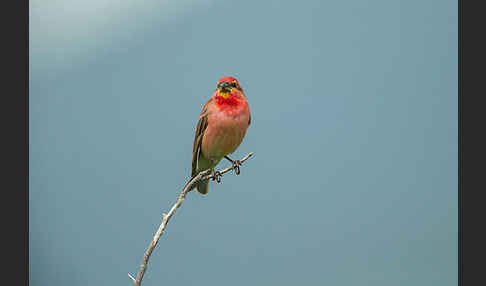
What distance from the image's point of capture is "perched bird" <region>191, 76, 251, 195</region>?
2588 millimetres

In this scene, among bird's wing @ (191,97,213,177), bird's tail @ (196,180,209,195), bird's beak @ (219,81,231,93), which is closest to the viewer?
bird's beak @ (219,81,231,93)

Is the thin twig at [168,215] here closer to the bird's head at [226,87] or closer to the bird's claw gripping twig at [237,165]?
the bird's claw gripping twig at [237,165]

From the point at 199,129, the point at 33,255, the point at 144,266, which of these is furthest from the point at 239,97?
the point at 33,255

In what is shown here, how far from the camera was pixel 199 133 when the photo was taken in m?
2.72

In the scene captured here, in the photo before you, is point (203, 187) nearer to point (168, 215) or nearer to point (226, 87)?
point (168, 215)

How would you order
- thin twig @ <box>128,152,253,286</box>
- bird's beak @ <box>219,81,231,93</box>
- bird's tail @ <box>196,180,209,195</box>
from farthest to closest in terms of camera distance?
bird's tail @ <box>196,180,209,195</box> < bird's beak @ <box>219,81,231,93</box> < thin twig @ <box>128,152,253,286</box>

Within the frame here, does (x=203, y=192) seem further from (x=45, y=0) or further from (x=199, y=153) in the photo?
(x=45, y=0)

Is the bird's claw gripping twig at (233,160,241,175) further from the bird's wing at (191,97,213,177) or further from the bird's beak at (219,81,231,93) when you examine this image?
the bird's beak at (219,81,231,93)

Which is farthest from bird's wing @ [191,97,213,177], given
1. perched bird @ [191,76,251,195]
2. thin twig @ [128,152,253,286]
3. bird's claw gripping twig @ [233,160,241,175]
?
bird's claw gripping twig @ [233,160,241,175]

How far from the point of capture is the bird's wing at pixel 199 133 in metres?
2.68

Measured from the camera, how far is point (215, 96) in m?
2.62

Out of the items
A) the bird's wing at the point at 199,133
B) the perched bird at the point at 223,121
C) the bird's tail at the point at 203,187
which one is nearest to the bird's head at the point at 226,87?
the perched bird at the point at 223,121

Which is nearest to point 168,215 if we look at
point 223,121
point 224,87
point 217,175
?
point 217,175

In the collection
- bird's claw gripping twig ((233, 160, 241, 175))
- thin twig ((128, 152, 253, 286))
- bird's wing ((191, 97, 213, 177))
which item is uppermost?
bird's wing ((191, 97, 213, 177))
